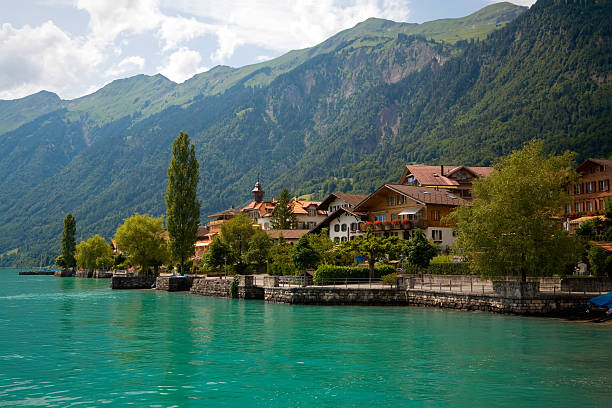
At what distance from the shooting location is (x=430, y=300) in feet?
158

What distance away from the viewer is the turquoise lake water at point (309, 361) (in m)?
19.1

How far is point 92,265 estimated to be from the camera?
514 feet

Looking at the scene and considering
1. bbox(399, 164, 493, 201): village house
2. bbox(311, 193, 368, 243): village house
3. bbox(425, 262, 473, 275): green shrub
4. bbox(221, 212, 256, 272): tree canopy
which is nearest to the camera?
bbox(425, 262, 473, 275): green shrub

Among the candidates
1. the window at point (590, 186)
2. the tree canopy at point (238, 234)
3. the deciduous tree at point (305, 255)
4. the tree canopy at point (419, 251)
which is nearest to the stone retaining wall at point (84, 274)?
the tree canopy at point (238, 234)

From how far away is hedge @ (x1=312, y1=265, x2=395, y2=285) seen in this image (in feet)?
196

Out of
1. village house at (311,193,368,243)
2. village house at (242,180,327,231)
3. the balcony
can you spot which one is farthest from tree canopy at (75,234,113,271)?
the balcony

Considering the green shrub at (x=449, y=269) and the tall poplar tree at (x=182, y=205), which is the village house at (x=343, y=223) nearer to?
the tall poplar tree at (x=182, y=205)

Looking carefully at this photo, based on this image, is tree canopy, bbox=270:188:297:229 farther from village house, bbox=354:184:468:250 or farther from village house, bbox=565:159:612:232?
village house, bbox=565:159:612:232

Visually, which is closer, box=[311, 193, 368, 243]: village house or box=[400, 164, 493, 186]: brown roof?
box=[311, 193, 368, 243]: village house

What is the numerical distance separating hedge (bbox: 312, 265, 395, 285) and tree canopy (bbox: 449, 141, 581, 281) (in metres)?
17.8

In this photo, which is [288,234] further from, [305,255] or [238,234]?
[305,255]

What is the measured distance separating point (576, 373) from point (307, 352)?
11899mm

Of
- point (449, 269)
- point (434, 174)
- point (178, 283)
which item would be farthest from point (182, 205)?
point (434, 174)

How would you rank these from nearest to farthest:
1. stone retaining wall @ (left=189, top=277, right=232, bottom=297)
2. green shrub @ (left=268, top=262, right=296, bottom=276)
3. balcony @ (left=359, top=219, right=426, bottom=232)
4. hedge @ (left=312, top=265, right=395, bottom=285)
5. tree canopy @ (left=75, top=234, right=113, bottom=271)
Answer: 1. hedge @ (left=312, top=265, right=395, bottom=285)
2. stone retaining wall @ (left=189, top=277, right=232, bottom=297)
3. green shrub @ (left=268, top=262, right=296, bottom=276)
4. balcony @ (left=359, top=219, right=426, bottom=232)
5. tree canopy @ (left=75, top=234, right=113, bottom=271)
